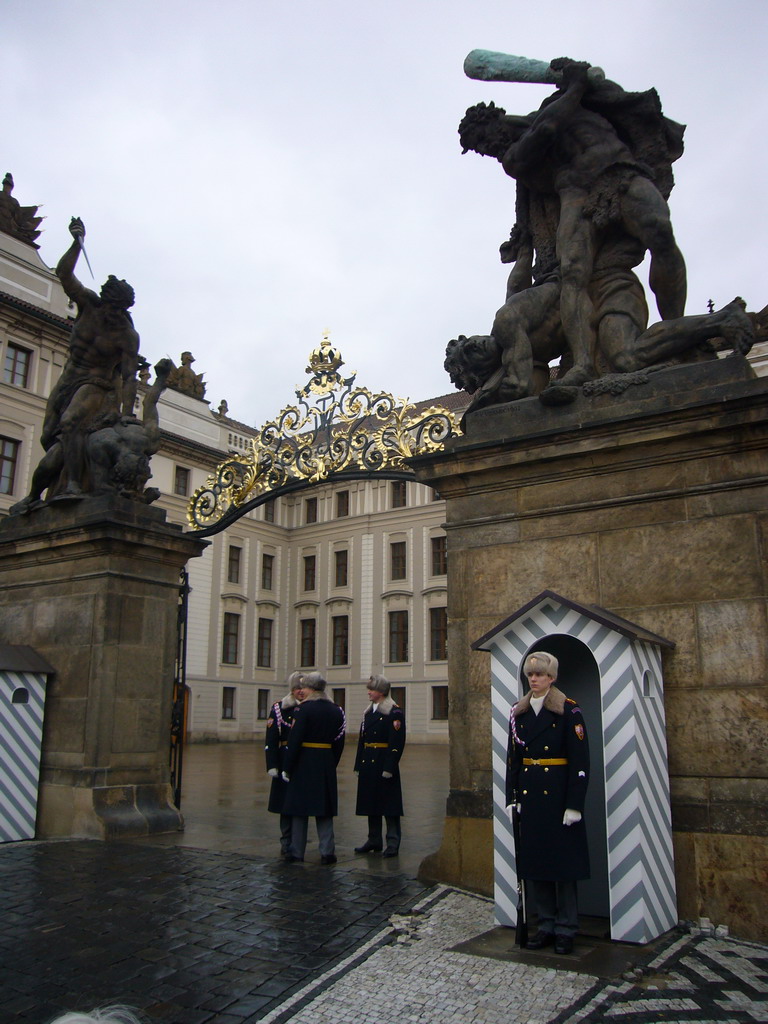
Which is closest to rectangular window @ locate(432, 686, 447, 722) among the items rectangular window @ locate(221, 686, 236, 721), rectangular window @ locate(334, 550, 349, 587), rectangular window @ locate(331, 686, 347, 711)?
rectangular window @ locate(331, 686, 347, 711)

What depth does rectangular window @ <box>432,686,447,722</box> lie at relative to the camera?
41188 millimetres

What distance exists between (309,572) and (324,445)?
37592mm

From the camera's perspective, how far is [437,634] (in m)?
42.1

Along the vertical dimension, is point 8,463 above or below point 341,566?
above

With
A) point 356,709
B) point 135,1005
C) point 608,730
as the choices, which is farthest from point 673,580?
point 356,709

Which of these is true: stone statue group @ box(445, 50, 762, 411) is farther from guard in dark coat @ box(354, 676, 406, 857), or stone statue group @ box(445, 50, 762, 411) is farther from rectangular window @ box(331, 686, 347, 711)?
rectangular window @ box(331, 686, 347, 711)

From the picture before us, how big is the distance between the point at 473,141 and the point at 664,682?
4.85m

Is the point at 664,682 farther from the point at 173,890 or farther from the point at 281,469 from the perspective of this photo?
the point at 281,469

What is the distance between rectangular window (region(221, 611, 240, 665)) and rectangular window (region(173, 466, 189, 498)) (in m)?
7.91

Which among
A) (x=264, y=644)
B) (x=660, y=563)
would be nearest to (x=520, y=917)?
(x=660, y=563)

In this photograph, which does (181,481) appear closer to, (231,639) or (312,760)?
(231,639)

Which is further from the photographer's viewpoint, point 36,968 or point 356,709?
point 356,709

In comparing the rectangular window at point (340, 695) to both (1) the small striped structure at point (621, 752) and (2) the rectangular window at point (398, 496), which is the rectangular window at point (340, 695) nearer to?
(2) the rectangular window at point (398, 496)

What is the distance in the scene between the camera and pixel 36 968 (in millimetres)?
4777
